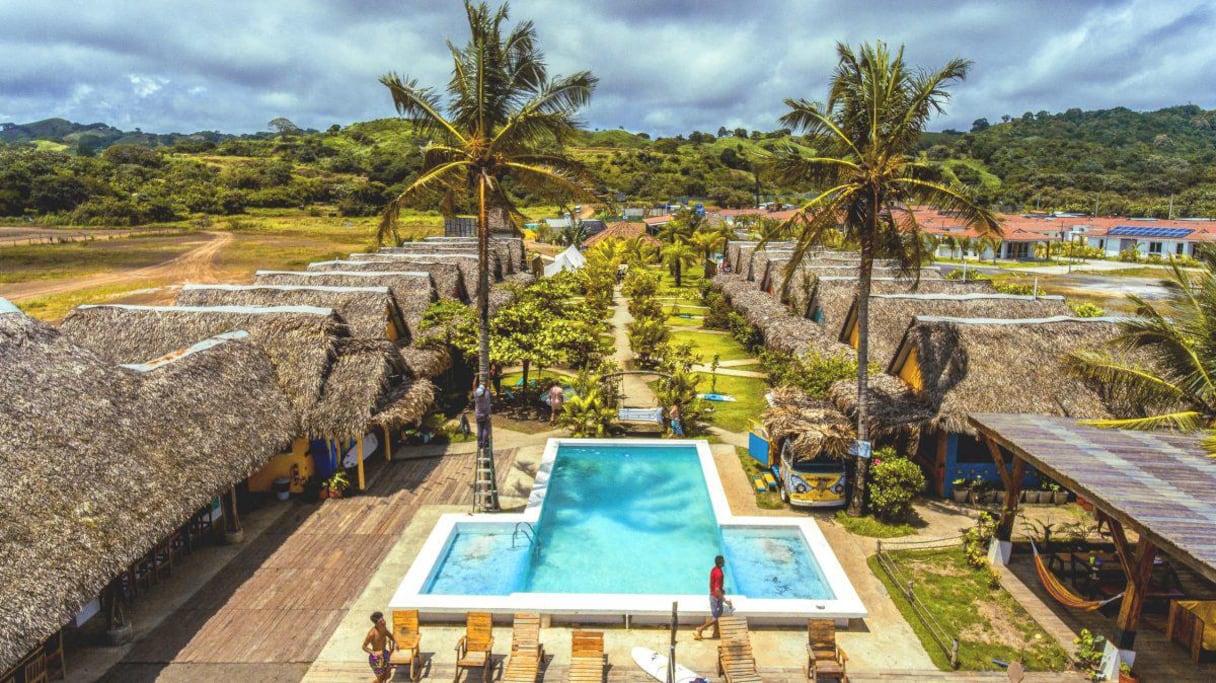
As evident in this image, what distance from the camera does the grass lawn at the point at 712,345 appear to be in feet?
90.3

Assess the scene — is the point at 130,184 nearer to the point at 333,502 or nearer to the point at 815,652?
the point at 333,502

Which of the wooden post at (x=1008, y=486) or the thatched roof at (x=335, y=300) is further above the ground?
the thatched roof at (x=335, y=300)

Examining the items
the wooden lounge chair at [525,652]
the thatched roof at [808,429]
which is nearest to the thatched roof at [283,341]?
the wooden lounge chair at [525,652]

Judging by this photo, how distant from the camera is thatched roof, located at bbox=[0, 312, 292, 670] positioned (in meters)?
8.08

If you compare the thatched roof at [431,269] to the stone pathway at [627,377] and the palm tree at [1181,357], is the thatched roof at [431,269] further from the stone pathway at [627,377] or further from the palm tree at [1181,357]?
the palm tree at [1181,357]

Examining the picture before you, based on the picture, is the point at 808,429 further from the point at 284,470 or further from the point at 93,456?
the point at 93,456

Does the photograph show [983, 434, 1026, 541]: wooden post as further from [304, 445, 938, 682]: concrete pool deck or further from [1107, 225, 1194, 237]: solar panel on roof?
[1107, 225, 1194, 237]: solar panel on roof

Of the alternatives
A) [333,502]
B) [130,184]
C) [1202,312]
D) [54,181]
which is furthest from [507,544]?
[130,184]

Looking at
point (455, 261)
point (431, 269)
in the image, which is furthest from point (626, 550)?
point (455, 261)

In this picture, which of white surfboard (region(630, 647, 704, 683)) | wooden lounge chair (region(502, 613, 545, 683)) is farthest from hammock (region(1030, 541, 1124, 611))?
wooden lounge chair (region(502, 613, 545, 683))

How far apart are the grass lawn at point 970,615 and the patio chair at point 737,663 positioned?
9.23ft

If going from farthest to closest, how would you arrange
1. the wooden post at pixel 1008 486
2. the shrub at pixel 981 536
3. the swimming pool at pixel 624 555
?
1. the shrub at pixel 981 536
2. the wooden post at pixel 1008 486
3. the swimming pool at pixel 624 555

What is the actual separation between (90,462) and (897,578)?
12.8 metres

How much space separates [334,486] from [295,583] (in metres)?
3.46
